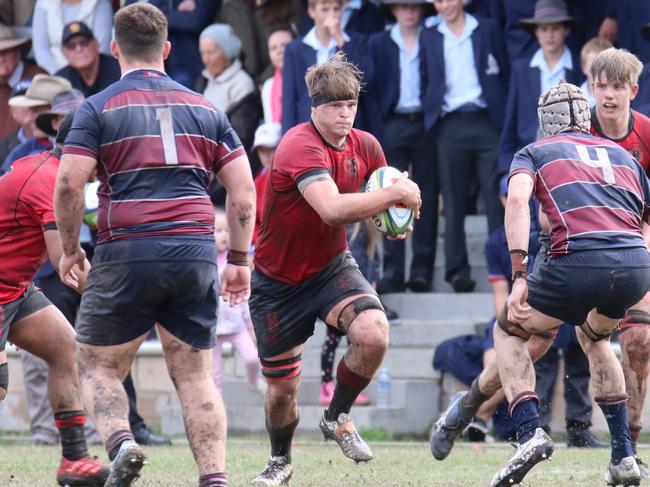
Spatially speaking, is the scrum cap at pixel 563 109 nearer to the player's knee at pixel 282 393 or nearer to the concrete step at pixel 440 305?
the player's knee at pixel 282 393

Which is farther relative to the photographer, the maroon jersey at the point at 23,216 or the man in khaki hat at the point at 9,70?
the man in khaki hat at the point at 9,70

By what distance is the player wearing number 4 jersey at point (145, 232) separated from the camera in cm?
708

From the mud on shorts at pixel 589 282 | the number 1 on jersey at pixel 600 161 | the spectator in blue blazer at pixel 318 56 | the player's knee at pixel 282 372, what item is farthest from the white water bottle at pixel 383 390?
the number 1 on jersey at pixel 600 161

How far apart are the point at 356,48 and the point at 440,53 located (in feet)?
2.50

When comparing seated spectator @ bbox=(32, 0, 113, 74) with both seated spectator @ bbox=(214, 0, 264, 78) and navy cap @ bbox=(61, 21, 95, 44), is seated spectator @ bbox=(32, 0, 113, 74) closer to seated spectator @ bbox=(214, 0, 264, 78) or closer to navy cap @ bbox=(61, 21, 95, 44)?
navy cap @ bbox=(61, 21, 95, 44)

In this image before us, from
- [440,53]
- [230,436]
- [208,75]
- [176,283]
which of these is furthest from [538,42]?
[176,283]

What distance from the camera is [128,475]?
22.7ft

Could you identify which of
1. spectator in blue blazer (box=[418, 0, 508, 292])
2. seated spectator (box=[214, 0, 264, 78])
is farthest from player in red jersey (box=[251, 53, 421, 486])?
seated spectator (box=[214, 0, 264, 78])

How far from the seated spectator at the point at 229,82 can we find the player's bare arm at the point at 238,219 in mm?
6855

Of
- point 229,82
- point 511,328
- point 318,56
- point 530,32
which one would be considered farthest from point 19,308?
point 530,32

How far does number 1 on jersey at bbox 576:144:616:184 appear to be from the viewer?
790cm

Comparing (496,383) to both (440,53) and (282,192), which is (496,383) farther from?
(440,53)

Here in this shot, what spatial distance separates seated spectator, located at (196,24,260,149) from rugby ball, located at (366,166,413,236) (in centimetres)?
617

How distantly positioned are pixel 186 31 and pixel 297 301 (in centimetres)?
711
